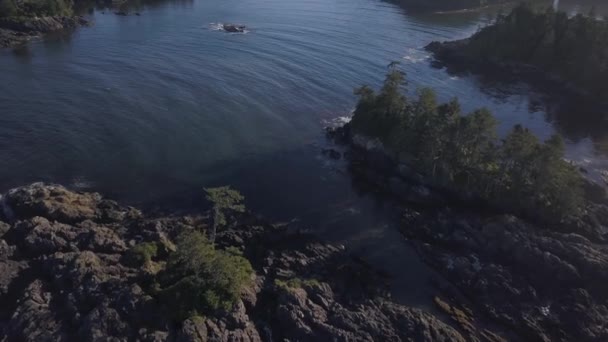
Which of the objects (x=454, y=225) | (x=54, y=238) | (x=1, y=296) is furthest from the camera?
(x=454, y=225)

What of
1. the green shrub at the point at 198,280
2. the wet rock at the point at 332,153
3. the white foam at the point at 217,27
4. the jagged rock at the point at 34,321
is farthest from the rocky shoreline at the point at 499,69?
the jagged rock at the point at 34,321

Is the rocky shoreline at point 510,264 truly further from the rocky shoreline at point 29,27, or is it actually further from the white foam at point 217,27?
the rocky shoreline at point 29,27

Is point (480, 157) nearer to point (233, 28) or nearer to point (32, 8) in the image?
point (233, 28)

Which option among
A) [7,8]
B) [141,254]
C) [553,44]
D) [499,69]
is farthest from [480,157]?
[7,8]

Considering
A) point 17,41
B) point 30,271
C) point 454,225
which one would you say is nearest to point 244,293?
point 30,271

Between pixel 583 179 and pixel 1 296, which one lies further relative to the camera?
pixel 583 179

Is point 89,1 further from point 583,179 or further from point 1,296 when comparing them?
point 583,179
